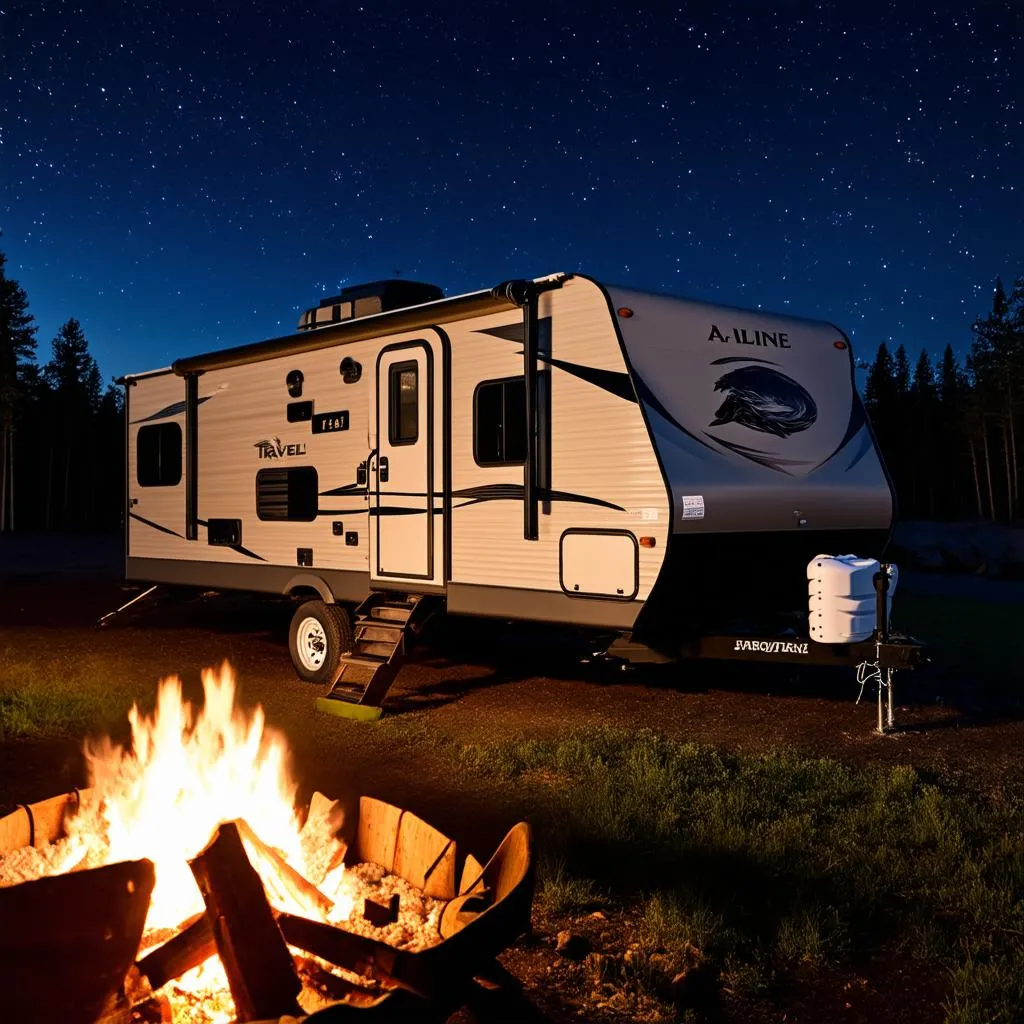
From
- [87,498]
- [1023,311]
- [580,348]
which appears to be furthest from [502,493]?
[87,498]

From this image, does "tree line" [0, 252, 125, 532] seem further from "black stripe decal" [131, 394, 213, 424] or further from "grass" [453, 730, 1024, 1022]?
"grass" [453, 730, 1024, 1022]

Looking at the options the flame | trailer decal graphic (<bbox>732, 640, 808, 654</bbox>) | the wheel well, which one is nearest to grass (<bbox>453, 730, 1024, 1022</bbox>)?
trailer decal graphic (<bbox>732, 640, 808, 654</bbox>)

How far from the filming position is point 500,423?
8742 millimetres

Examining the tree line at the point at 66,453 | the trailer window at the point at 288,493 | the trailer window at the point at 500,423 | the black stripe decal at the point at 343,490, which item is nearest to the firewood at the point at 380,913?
the trailer window at the point at 500,423

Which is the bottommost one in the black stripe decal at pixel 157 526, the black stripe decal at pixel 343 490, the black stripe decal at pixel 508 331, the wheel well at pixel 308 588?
the wheel well at pixel 308 588

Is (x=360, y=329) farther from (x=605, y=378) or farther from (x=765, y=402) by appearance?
(x=765, y=402)

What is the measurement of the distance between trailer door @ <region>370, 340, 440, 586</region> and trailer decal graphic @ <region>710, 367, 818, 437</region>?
2586mm

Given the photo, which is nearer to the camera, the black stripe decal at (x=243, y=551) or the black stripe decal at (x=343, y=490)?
the black stripe decal at (x=343, y=490)

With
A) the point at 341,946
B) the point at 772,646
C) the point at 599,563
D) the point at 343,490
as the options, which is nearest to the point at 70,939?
the point at 341,946

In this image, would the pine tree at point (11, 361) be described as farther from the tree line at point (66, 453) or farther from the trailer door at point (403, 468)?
the trailer door at point (403, 468)

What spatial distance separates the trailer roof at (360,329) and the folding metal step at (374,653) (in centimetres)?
247

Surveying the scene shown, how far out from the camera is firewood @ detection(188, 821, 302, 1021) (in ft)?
10.1

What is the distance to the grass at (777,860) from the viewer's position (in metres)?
4.09

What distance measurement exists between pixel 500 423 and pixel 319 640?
321 centimetres
